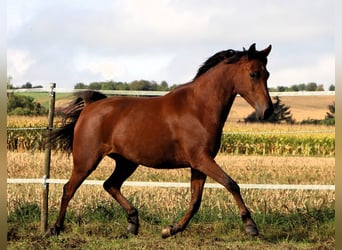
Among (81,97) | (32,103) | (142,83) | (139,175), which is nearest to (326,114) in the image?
(142,83)

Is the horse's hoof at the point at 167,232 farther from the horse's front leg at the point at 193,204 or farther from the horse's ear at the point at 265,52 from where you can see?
the horse's ear at the point at 265,52

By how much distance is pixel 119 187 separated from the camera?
6438 millimetres

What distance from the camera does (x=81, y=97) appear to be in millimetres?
6781

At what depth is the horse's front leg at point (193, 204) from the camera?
5.64 m

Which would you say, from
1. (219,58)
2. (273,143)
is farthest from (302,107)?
(219,58)

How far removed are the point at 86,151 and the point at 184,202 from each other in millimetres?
1774

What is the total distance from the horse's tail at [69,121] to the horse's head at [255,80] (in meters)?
1.95

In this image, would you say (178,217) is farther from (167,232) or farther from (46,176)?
(46,176)

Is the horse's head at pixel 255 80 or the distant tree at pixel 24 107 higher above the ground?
the horse's head at pixel 255 80

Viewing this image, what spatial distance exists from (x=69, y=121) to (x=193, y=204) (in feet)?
6.97

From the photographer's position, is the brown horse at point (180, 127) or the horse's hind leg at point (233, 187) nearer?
the horse's hind leg at point (233, 187)

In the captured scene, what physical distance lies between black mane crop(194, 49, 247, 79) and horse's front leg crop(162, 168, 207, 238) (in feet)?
3.75

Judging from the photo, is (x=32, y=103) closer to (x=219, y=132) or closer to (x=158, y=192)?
(x=158, y=192)

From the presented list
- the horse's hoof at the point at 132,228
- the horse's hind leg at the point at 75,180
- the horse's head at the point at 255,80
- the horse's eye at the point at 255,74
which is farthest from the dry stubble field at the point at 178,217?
the horse's eye at the point at 255,74
